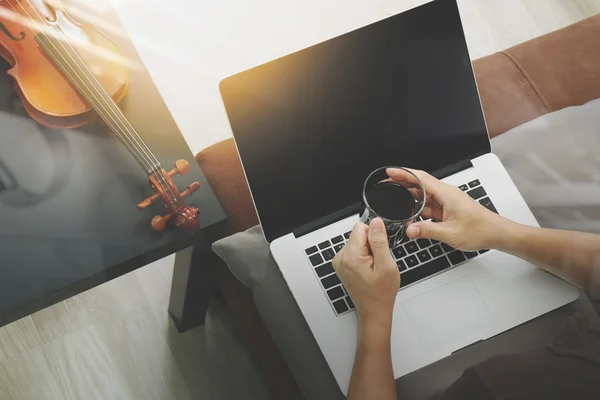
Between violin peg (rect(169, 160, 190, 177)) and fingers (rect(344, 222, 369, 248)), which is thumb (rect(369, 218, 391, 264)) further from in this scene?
violin peg (rect(169, 160, 190, 177))

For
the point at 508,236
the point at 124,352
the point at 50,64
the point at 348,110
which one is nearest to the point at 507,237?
the point at 508,236

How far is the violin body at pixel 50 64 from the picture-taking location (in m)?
0.87

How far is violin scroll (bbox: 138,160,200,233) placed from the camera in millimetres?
885

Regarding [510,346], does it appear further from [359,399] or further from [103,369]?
[103,369]

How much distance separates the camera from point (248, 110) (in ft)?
2.80

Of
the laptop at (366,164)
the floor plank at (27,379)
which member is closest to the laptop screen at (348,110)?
the laptop at (366,164)

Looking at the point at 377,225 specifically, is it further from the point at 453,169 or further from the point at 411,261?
the point at 453,169

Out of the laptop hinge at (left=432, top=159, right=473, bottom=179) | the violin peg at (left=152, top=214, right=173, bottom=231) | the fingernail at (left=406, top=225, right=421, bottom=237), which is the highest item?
the violin peg at (left=152, top=214, right=173, bottom=231)

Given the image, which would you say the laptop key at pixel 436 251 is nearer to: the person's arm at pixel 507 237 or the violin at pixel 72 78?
the person's arm at pixel 507 237

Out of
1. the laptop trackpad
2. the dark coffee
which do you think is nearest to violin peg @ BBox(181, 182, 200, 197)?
the dark coffee

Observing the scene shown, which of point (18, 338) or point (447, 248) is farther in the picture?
point (18, 338)

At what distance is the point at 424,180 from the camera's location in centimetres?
87

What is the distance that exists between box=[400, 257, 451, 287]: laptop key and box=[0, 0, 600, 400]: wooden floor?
2.11 feet

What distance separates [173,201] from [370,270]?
0.38 m
